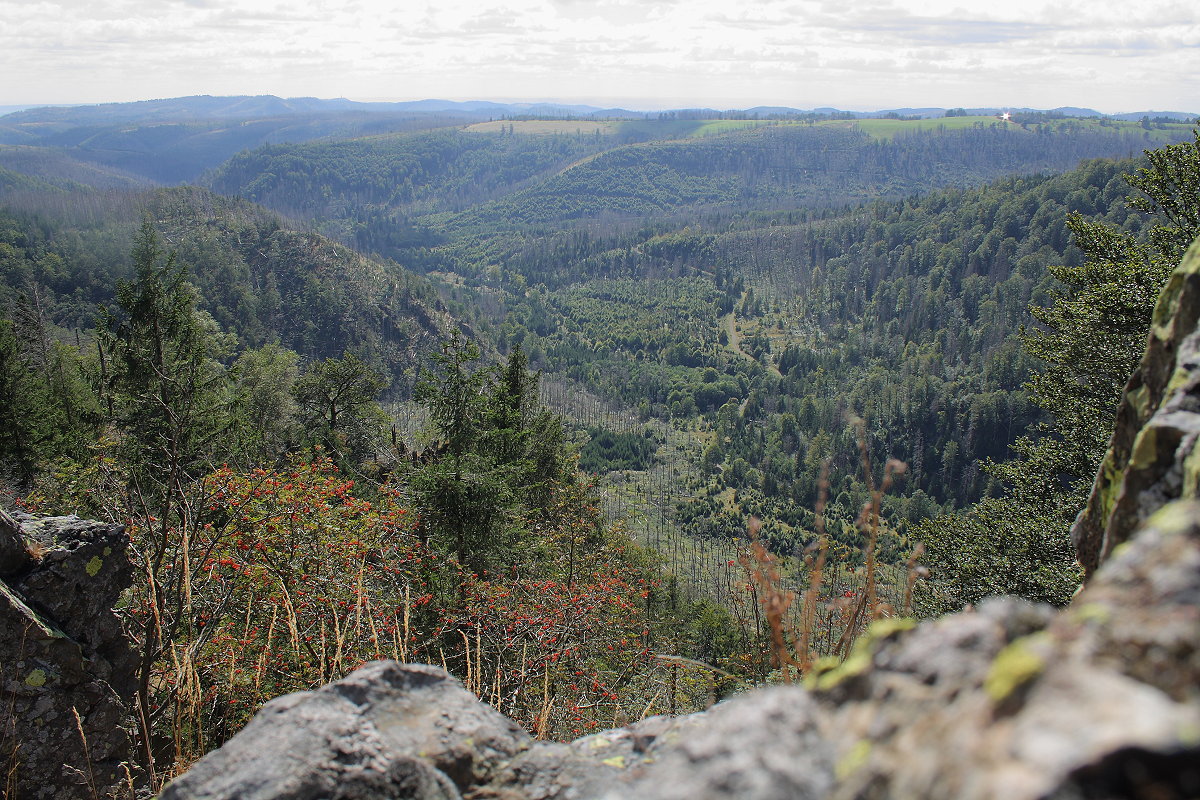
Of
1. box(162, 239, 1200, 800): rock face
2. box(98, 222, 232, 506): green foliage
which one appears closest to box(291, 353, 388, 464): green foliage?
box(98, 222, 232, 506): green foliage

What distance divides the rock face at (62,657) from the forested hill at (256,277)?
11518 cm

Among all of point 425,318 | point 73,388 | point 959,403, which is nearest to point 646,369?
point 425,318

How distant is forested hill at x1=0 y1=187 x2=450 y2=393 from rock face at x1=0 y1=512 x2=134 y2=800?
115 metres

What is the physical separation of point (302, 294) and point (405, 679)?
5911 inches

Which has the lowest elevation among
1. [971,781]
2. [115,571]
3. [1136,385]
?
[115,571]

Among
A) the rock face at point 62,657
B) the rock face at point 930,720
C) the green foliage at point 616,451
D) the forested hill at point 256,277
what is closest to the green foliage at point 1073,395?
the rock face at point 930,720

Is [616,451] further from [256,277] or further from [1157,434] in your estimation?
[1157,434]

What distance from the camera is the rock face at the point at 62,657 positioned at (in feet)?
18.8

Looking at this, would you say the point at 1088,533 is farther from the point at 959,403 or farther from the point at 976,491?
the point at 959,403

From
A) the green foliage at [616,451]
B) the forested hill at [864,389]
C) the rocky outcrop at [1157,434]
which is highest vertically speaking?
the rocky outcrop at [1157,434]

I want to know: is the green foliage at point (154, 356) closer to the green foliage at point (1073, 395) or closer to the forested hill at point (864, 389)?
the green foliage at point (1073, 395)

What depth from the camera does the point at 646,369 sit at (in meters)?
186

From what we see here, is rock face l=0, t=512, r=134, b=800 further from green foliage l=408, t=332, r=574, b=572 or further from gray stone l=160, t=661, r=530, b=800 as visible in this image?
green foliage l=408, t=332, r=574, b=572

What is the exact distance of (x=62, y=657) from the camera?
6105mm
